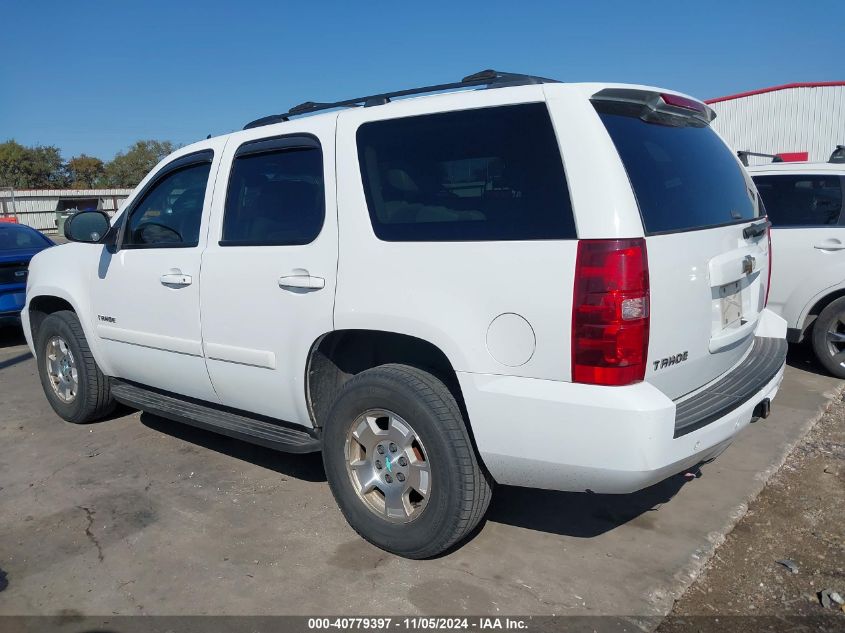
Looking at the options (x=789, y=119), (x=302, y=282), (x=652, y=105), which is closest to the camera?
(x=652, y=105)

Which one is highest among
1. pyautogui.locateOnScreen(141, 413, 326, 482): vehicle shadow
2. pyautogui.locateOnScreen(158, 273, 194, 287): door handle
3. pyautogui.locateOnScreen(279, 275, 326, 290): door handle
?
pyautogui.locateOnScreen(279, 275, 326, 290): door handle

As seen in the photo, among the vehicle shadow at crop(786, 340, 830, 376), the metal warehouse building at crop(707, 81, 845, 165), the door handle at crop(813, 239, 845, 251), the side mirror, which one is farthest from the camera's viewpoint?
the metal warehouse building at crop(707, 81, 845, 165)

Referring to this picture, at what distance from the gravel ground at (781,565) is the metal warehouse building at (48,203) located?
36.9 m

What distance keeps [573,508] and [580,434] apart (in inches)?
55.8

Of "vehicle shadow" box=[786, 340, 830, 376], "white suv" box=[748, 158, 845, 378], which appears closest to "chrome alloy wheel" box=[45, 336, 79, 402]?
"white suv" box=[748, 158, 845, 378]

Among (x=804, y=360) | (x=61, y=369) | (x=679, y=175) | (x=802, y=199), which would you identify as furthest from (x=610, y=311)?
(x=804, y=360)

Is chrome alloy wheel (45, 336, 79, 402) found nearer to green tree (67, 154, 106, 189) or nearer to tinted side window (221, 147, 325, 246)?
tinted side window (221, 147, 325, 246)

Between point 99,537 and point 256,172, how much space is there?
6.88ft

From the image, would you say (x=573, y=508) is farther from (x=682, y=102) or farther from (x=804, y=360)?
(x=804, y=360)

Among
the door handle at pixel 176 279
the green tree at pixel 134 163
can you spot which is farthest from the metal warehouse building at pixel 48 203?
the door handle at pixel 176 279

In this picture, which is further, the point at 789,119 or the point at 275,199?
the point at 789,119

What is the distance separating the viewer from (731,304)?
3.11m

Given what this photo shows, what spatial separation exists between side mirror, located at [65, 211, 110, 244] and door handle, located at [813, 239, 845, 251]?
5832 mm

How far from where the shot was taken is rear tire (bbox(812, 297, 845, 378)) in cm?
604
